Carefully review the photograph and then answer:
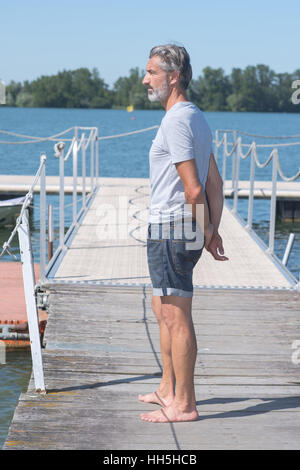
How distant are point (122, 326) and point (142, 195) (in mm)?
7668

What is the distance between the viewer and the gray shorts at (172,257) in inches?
140

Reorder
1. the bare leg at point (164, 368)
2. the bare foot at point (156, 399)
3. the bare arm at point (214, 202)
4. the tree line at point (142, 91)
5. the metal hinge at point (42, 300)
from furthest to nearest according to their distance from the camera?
the tree line at point (142, 91) < the metal hinge at point (42, 300) < the bare foot at point (156, 399) < the bare leg at point (164, 368) < the bare arm at point (214, 202)

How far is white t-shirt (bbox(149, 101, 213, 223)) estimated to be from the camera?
3.39 metres

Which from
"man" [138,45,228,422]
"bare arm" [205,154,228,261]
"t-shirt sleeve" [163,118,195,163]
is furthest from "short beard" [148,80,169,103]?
"bare arm" [205,154,228,261]

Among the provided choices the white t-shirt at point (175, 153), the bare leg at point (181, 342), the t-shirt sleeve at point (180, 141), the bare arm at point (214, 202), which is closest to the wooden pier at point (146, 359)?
the bare leg at point (181, 342)

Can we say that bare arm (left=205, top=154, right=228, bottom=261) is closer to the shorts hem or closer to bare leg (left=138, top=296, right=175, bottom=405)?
the shorts hem

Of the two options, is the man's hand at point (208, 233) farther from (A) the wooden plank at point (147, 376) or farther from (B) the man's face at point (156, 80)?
(A) the wooden plank at point (147, 376)

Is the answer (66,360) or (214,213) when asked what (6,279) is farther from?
(214,213)

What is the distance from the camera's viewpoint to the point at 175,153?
134 inches

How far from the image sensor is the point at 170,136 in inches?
135

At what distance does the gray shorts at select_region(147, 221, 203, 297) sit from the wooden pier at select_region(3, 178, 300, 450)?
0.70m

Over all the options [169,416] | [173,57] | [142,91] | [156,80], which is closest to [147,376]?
[169,416]

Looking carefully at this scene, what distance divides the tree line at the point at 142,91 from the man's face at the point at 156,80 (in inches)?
4645

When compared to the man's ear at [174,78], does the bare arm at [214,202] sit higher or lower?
lower
